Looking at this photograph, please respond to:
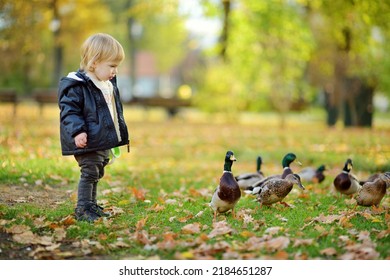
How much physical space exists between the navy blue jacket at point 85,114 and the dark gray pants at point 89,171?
0.14 meters

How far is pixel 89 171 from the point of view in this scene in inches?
206

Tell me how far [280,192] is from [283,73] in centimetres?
1353

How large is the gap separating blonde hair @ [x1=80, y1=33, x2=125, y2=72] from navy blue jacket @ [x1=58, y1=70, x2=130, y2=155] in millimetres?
162

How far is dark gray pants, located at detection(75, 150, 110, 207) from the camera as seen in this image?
5.20 metres

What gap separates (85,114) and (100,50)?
0.56 m

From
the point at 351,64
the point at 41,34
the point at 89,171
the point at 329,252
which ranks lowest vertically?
the point at 329,252

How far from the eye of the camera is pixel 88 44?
5145mm

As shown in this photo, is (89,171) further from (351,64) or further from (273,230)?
(351,64)

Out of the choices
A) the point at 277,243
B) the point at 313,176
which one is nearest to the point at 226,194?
the point at 277,243

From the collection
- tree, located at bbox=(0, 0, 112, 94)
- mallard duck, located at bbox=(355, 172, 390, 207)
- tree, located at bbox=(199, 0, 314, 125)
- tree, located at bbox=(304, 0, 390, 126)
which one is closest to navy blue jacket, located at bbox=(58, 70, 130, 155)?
mallard duck, located at bbox=(355, 172, 390, 207)

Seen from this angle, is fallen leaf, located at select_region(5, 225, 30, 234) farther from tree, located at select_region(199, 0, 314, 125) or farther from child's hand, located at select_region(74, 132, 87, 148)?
tree, located at select_region(199, 0, 314, 125)

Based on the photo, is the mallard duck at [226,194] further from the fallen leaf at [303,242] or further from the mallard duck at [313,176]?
the mallard duck at [313,176]

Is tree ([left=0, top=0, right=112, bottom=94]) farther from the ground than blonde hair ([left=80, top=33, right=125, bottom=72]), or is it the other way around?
tree ([left=0, top=0, right=112, bottom=94])
